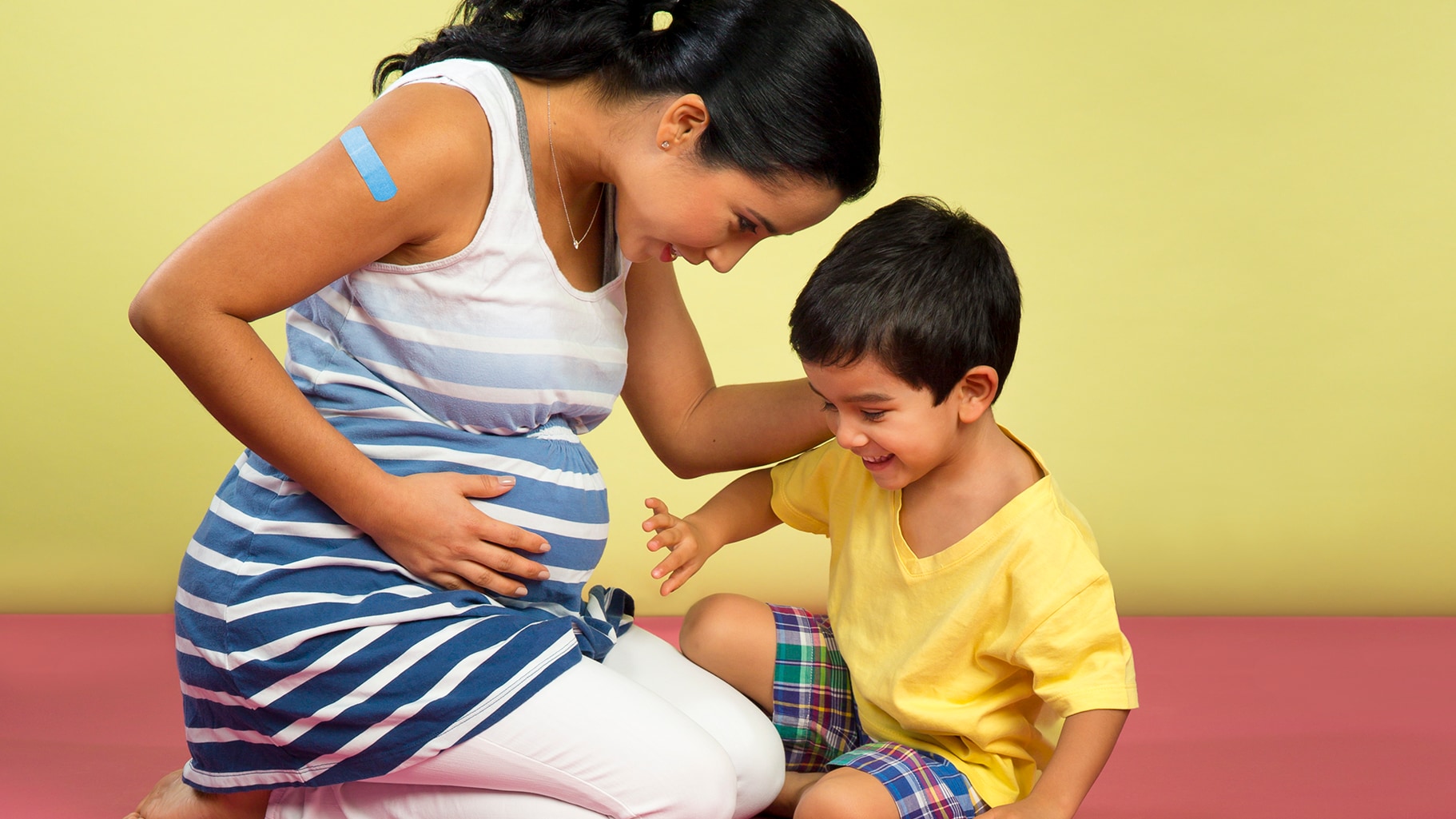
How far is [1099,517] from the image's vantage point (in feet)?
6.78

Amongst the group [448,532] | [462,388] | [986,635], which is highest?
[462,388]

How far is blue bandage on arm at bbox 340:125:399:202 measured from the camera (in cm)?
99

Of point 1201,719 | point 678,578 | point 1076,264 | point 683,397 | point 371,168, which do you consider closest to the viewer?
point 371,168

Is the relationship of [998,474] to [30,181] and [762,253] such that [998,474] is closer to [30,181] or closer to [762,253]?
[762,253]

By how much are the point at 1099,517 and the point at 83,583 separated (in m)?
1.61

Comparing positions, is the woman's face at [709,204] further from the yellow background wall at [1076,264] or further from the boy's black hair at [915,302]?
the yellow background wall at [1076,264]

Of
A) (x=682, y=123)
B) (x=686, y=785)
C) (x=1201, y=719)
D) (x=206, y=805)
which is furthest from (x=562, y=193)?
(x=1201, y=719)

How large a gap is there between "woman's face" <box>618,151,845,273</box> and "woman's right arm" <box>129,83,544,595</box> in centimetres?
13

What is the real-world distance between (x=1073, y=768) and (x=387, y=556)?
58 cm

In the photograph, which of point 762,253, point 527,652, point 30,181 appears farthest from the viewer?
point 762,253

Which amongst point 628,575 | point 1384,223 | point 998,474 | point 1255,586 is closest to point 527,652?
point 998,474

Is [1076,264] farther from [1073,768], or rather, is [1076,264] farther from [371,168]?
[371,168]

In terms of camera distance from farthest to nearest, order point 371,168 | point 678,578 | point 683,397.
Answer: point 683,397 < point 678,578 < point 371,168

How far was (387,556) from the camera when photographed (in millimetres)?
1057
